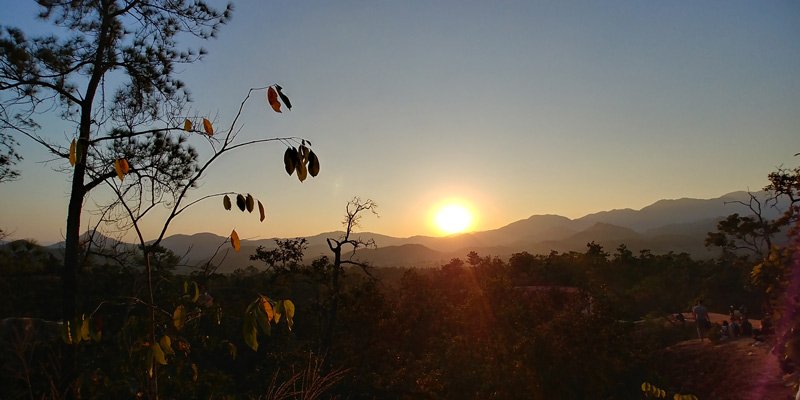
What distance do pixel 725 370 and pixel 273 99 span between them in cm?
1540

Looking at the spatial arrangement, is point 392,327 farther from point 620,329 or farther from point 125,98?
point 125,98

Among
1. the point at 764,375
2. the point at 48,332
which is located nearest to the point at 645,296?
the point at 764,375

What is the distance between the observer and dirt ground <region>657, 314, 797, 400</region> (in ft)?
34.9

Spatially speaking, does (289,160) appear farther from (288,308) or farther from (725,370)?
(725,370)

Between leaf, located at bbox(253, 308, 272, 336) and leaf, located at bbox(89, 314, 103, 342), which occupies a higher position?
leaf, located at bbox(253, 308, 272, 336)

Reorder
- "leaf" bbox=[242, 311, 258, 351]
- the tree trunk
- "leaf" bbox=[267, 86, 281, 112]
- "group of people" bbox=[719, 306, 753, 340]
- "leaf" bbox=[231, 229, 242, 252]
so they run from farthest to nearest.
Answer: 1. "group of people" bbox=[719, 306, 753, 340]
2. the tree trunk
3. "leaf" bbox=[231, 229, 242, 252]
4. "leaf" bbox=[267, 86, 281, 112]
5. "leaf" bbox=[242, 311, 258, 351]

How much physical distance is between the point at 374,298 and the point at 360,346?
5.21ft

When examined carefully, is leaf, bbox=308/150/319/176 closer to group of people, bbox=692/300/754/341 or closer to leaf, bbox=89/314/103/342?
leaf, bbox=89/314/103/342

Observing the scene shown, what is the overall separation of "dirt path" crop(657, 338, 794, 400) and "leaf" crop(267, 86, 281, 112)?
37.2ft

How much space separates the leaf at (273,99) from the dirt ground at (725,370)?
11.3 meters

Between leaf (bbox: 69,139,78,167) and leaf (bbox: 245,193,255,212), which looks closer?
leaf (bbox: 69,139,78,167)

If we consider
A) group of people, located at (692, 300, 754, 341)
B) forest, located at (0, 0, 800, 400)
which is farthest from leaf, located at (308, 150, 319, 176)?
group of people, located at (692, 300, 754, 341)

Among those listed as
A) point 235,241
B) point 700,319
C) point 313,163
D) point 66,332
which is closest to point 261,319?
point 235,241

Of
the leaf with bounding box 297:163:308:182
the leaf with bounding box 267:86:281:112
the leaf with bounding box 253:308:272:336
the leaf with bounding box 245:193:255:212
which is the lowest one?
the leaf with bounding box 253:308:272:336
